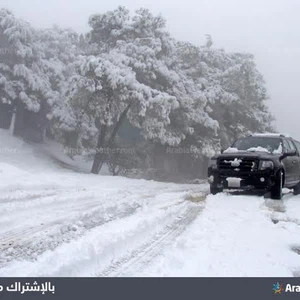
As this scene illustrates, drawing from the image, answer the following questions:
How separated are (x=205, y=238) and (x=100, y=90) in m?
14.2

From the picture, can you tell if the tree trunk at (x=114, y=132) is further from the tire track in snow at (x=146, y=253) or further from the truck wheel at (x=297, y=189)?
the tire track in snow at (x=146, y=253)

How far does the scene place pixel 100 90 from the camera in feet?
60.8

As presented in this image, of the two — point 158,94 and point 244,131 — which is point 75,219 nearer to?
point 158,94

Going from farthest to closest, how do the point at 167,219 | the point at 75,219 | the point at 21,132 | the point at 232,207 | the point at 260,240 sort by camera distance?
1. the point at 21,132
2. the point at 232,207
3. the point at 167,219
4. the point at 75,219
5. the point at 260,240

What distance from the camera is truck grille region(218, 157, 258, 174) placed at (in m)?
9.49

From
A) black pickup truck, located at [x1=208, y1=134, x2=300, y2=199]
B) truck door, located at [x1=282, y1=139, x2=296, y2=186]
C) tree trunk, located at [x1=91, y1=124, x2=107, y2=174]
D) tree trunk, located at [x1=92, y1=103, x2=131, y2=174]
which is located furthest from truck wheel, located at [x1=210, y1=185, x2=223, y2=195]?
tree trunk, located at [x1=91, y1=124, x2=107, y2=174]

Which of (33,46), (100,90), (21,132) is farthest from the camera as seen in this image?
(21,132)

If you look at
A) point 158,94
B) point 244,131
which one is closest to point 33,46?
point 158,94

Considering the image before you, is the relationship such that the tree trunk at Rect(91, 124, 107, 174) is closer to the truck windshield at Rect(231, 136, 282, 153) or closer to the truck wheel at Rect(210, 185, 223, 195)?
the truck windshield at Rect(231, 136, 282, 153)
